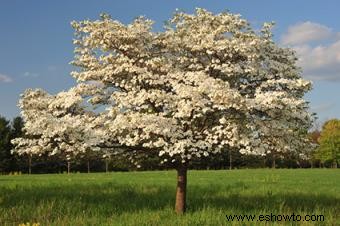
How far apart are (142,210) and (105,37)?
6.98 m

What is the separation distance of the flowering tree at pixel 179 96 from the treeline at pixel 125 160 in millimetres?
1012

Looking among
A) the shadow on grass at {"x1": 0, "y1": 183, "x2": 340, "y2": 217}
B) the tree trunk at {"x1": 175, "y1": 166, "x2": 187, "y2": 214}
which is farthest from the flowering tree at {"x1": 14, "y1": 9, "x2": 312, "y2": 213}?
the shadow on grass at {"x1": 0, "y1": 183, "x2": 340, "y2": 217}

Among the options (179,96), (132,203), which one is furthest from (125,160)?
(179,96)

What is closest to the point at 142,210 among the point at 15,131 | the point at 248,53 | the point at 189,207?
the point at 189,207

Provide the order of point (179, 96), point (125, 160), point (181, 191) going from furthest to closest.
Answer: point (125, 160) < point (181, 191) < point (179, 96)

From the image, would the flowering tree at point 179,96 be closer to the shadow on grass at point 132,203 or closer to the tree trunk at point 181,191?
the tree trunk at point 181,191

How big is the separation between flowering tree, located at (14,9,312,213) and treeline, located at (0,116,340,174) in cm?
→ 101

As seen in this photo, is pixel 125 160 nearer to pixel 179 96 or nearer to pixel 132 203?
pixel 132 203

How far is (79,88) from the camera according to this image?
1900cm

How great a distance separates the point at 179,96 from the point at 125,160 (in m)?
5.44

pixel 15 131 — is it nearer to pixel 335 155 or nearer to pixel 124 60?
pixel 335 155

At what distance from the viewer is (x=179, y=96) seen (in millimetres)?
17047

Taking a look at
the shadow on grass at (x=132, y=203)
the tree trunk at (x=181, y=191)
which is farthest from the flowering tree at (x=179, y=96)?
the shadow on grass at (x=132, y=203)

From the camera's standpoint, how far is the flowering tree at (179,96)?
16953mm
